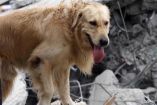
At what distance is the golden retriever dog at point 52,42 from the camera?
20.8 ft

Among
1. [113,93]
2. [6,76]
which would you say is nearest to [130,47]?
[113,93]

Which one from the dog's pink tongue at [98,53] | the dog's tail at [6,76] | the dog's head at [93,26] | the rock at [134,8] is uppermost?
the dog's head at [93,26]

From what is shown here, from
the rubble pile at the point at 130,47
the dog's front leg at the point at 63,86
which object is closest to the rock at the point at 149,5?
the rubble pile at the point at 130,47

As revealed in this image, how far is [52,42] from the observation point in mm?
6496

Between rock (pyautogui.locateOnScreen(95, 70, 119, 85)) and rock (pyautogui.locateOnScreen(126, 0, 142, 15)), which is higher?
rock (pyautogui.locateOnScreen(126, 0, 142, 15))

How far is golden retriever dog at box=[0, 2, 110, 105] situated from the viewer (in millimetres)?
6336

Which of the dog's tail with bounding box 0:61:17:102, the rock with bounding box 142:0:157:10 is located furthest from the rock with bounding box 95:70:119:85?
the dog's tail with bounding box 0:61:17:102

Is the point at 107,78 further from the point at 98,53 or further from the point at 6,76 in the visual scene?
the point at 98,53

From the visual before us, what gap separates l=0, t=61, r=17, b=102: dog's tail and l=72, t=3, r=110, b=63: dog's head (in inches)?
38.4

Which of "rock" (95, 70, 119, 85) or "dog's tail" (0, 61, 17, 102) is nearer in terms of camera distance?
"dog's tail" (0, 61, 17, 102)

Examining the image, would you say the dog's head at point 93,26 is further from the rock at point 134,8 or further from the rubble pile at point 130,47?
the rock at point 134,8

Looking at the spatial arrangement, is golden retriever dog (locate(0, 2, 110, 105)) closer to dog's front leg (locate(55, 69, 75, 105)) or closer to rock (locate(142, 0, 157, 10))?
dog's front leg (locate(55, 69, 75, 105))

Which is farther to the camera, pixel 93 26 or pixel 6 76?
pixel 6 76

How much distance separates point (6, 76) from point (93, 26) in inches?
53.1
